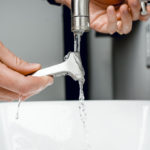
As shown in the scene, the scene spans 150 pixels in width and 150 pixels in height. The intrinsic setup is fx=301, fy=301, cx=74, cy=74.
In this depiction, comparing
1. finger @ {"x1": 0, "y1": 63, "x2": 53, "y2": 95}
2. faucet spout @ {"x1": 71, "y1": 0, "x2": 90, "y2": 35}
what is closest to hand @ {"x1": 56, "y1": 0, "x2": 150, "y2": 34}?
faucet spout @ {"x1": 71, "y1": 0, "x2": 90, "y2": 35}

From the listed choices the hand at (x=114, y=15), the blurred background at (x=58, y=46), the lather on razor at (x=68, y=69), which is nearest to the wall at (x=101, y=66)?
the blurred background at (x=58, y=46)

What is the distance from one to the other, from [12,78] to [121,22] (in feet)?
0.98

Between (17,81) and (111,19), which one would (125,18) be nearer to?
(111,19)

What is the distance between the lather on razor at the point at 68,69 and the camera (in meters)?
0.48

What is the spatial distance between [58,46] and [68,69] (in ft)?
1.56

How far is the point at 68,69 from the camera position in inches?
18.8

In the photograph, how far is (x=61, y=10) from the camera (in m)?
0.94

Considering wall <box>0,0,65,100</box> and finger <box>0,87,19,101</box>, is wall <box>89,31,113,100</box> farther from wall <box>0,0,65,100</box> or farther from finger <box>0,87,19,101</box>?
finger <box>0,87,19,101</box>

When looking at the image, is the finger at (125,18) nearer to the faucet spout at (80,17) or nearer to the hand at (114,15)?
the hand at (114,15)
